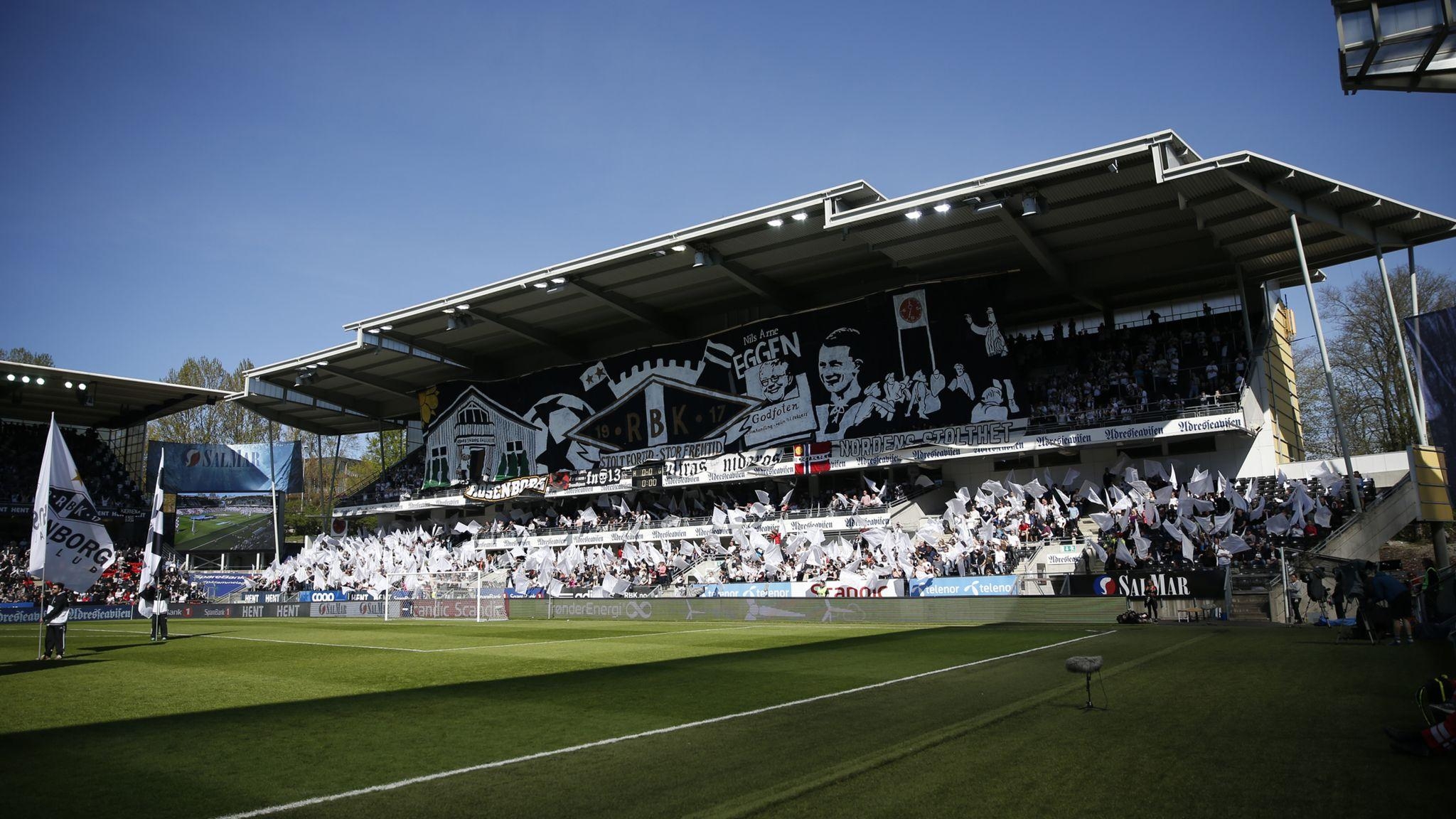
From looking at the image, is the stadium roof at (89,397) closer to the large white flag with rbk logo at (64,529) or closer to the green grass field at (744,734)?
the large white flag with rbk logo at (64,529)

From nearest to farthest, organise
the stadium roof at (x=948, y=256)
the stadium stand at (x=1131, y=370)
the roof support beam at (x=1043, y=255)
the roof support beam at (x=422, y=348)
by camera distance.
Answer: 1. the stadium roof at (x=948, y=256)
2. the roof support beam at (x=1043, y=255)
3. the stadium stand at (x=1131, y=370)
4. the roof support beam at (x=422, y=348)

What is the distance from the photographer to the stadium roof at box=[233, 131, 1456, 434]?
1138 inches

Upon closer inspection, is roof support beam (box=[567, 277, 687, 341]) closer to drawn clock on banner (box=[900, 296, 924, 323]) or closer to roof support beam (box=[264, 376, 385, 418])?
drawn clock on banner (box=[900, 296, 924, 323])

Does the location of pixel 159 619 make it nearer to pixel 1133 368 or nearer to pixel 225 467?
pixel 1133 368

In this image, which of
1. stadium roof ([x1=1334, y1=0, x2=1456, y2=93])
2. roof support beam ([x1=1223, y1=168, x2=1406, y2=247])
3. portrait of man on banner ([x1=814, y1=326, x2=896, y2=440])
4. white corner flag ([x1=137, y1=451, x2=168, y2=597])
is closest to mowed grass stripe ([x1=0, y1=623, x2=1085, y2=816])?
white corner flag ([x1=137, y1=451, x2=168, y2=597])

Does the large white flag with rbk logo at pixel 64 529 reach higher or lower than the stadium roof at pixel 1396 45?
lower

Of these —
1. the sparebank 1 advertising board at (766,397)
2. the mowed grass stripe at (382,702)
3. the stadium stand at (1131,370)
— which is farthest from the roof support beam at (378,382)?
the mowed grass stripe at (382,702)

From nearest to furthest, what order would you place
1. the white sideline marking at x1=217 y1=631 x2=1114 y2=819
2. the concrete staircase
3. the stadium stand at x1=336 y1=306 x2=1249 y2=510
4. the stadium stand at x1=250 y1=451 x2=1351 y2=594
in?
the white sideline marking at x1=217 y1=631 x2=1114 y2=819 < the concrete staircase < the stadium stand at x1=250 y1=451 x2=1351 y2=594 < the stadium stand at x1=336 y1=306 x2=1249 y2=510

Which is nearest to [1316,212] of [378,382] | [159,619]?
[159,619]

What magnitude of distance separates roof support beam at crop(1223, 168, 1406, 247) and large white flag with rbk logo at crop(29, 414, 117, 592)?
29432mm

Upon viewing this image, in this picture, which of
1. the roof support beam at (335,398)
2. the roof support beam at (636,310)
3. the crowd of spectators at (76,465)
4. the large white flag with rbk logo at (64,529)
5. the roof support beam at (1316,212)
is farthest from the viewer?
the roof support beam at (335,398)

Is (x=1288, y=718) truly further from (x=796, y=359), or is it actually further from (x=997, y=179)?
(x=796, y=359)

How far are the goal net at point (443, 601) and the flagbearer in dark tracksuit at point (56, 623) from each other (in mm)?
16355

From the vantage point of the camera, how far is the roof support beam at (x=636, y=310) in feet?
135
